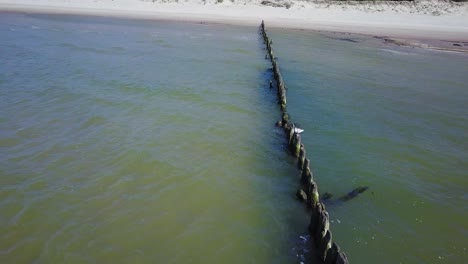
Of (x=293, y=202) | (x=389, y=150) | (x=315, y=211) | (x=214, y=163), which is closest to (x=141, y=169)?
(x=214, y=163)

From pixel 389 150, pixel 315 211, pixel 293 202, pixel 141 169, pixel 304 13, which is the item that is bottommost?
pixel 293 202

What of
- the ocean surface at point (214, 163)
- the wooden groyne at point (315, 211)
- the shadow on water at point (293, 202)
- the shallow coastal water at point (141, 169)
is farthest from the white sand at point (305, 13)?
the wooden groyne at point (315, 211)

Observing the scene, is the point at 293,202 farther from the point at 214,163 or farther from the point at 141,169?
the point at 141,169

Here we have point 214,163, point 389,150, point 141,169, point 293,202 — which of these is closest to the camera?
point 293,202

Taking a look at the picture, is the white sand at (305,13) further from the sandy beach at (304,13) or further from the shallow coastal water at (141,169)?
the shallow coastal water at (141,169)

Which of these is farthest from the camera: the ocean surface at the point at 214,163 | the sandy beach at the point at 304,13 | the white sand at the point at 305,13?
the white sand at the point at 305,13

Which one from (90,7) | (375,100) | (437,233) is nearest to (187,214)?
(437,233)

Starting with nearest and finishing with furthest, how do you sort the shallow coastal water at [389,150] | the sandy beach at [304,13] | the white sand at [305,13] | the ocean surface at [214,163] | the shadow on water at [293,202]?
the shadow on water at [293,202], the ocean surface at [214,163], the shallow coastal water at [389,150], the sandy beach at [304,13], the white sand at [305,13]
